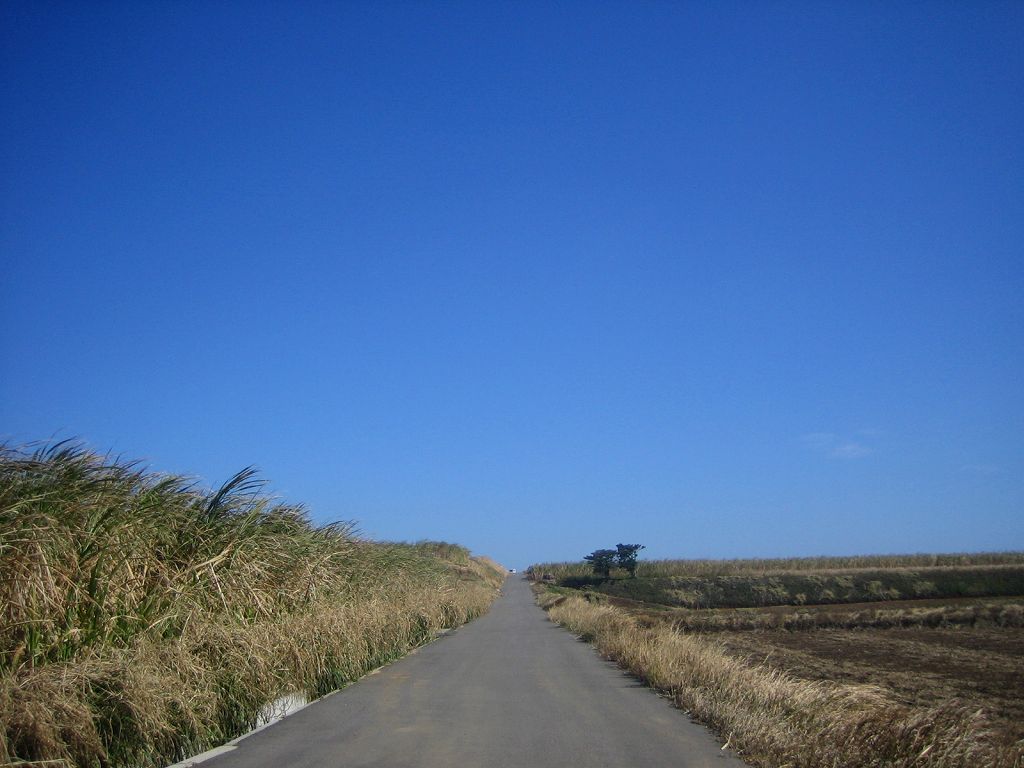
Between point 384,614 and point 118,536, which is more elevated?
point 118,536

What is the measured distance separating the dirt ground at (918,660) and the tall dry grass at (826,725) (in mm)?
4056

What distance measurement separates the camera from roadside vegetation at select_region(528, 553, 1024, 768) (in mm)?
9000

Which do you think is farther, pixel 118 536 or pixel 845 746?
pixel 118 536

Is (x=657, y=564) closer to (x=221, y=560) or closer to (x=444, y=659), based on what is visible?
(x=444, y=659)

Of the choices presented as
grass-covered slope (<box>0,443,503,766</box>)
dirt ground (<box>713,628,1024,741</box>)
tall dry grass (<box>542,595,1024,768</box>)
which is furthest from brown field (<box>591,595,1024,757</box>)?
grass-covered slope (<box>0,443,503,766</box>)

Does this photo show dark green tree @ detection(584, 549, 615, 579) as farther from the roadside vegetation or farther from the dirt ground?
the dirt ground

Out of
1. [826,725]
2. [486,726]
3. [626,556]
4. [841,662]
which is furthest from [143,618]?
[626,556]

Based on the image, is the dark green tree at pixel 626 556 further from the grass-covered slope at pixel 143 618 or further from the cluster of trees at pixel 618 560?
the grass-covered slope at pixel 143 618

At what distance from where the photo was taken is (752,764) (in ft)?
28.9

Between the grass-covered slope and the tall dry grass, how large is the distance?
6.58 metres

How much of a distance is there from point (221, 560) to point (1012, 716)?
16439mm

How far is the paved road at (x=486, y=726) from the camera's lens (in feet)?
29.6

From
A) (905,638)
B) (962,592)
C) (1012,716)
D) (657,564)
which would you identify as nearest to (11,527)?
(1012,716)

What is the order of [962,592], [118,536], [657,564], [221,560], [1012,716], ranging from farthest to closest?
[657,564], [962,592], [1012,716], [221,560], [118,536]
